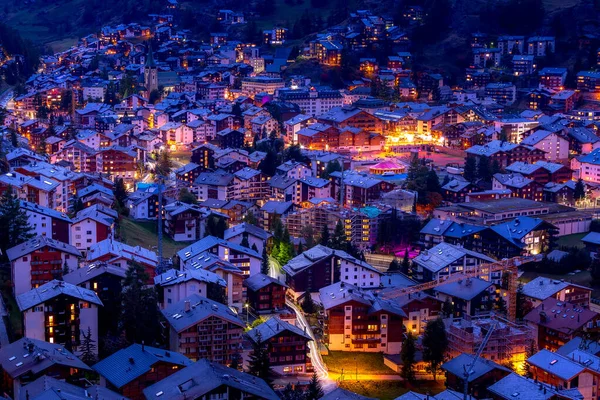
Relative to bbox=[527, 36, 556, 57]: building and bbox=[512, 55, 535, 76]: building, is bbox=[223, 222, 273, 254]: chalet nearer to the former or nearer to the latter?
bbox=[512, 55, 535, 76]: building

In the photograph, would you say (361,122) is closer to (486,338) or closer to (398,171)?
(398,171)

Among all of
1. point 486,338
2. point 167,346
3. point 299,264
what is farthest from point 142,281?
point 486,338

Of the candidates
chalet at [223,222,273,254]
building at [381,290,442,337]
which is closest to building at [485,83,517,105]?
chalet at [223,222,273,254]

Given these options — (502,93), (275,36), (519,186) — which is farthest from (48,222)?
(275,36)


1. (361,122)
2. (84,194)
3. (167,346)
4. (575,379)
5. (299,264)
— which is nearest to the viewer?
(575,379)

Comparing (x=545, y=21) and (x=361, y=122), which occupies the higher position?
(x=545, y=21)
